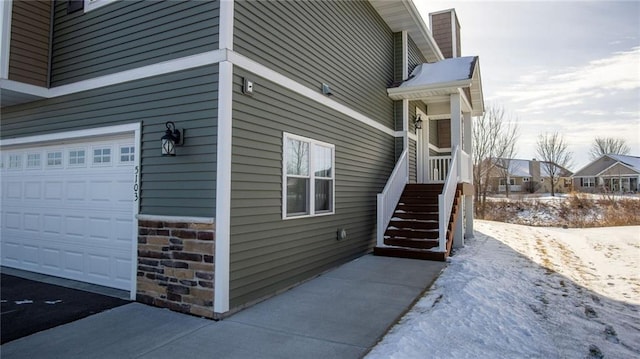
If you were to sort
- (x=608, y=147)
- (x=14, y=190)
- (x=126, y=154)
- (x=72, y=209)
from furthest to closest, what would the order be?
Result: (x=608, y=147) < (x=14, y=190) < (x=72, y=209) < (x=126, y=154)

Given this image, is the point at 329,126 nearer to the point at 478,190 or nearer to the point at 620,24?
the point at 620,24

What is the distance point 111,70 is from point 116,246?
2.43 m

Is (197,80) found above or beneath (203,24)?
beneath

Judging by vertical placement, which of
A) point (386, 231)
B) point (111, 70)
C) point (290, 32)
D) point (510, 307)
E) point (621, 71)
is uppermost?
point (621, 71)

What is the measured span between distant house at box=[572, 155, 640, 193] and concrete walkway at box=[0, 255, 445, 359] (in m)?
39.3

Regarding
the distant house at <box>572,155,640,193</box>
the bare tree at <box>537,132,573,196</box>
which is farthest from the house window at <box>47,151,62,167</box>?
the distant house at <box>572,155,640,193</box>

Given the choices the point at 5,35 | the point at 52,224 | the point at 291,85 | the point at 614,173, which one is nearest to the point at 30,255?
the point at 52,224

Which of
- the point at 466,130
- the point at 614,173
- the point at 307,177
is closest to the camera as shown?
the point at 307,177

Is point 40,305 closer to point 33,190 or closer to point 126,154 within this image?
point 126,154

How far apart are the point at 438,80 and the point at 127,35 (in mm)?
6659

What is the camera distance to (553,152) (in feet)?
108

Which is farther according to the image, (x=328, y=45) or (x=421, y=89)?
(x=421, y=89)

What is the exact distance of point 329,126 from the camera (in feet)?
20.9

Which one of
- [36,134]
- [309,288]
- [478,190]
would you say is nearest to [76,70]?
[36,134]
